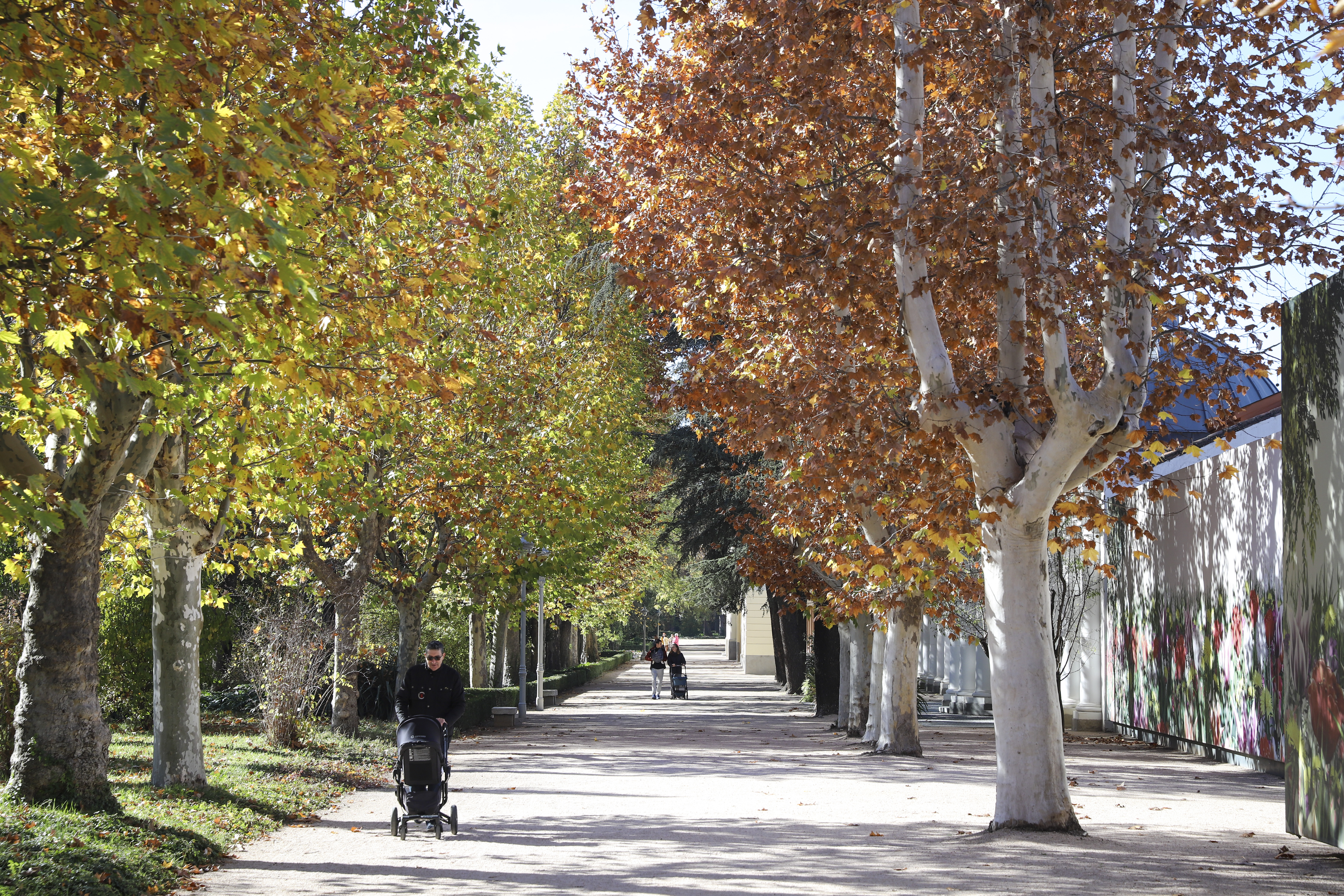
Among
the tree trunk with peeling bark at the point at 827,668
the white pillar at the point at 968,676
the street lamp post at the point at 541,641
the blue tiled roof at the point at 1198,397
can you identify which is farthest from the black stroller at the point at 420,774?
the white pillar at the point at 968,676

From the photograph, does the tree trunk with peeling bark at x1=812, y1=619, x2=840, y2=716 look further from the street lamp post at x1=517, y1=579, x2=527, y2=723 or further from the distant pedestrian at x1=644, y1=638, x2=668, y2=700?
the distant pedestrian at x1=644, y1=638, x2=668, y2=700

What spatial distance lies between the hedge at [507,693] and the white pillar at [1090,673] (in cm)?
1218

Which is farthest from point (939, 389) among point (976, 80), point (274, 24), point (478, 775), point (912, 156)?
point (478, 775)

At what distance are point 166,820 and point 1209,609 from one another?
15125 millimetres

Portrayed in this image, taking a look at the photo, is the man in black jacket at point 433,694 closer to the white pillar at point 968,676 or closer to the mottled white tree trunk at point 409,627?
the mottled white tree trunk at point 409,627

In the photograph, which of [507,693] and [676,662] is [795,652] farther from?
[507,693]

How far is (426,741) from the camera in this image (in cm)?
1023

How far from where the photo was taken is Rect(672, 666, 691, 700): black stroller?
3891cm

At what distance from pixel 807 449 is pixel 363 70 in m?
7.32

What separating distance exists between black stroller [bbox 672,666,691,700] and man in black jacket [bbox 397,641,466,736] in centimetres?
A: 2832

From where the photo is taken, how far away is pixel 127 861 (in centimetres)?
849

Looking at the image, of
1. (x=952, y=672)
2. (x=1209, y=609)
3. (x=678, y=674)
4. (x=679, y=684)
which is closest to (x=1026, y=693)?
(x=1209, y=609)

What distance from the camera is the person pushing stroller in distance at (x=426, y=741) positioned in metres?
10.2

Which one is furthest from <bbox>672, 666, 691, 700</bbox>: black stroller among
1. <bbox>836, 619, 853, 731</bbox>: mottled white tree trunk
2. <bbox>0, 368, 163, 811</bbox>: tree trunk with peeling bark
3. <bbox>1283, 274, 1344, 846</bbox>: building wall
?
<bbox>0, 368, 163, 811</bbox>: tree trunk with peeling bark
